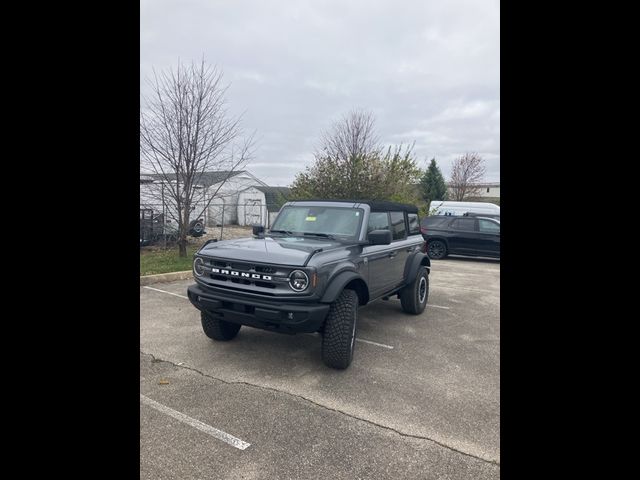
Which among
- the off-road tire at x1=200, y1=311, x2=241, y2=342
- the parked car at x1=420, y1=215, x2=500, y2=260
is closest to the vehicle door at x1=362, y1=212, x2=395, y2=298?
the off-road tire at x1=200, y1=311, x2=241, y2=342

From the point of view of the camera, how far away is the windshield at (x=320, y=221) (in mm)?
4730

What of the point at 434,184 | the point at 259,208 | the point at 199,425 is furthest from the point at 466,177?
the point at 199,425

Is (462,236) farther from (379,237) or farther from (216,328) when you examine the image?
(216,328)

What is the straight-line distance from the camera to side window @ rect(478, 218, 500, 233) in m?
13.0

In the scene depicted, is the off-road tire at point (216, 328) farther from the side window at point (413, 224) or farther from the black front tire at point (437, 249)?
the black front tire at point (437, 249)

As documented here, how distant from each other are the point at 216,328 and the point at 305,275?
160 cm

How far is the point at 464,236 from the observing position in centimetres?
1338

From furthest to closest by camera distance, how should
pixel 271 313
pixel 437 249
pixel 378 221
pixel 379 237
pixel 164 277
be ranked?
pixel 437 249
pixel 164 277
pixel 378 221
pixel 379 237
pixel 271 313
